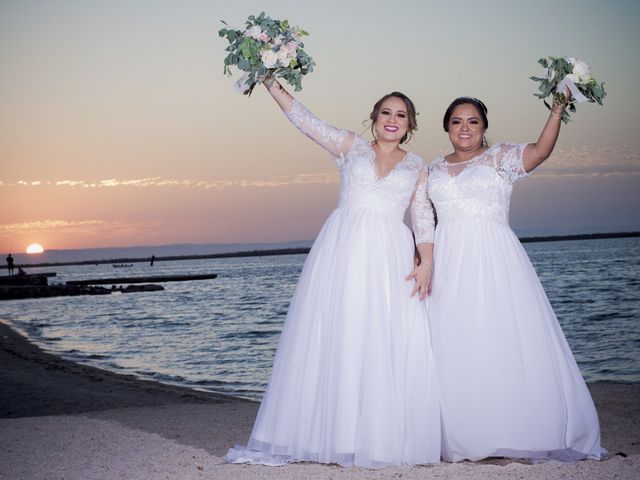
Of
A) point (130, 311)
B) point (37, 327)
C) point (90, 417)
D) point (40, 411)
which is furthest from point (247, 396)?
point (130, 311)

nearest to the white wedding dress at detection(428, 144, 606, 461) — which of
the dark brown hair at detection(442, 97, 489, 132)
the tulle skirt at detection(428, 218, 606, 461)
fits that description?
the tulle skirt at detection(428, 218, 606, 461)

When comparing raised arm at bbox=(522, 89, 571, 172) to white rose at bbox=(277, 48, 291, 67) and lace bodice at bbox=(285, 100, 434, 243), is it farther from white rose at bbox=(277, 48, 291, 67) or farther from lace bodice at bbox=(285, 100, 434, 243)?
white rose at bbox=(277, 48, 291, 67)

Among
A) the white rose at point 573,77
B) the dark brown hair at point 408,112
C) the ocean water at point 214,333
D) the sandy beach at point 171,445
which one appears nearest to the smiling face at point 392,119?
the dark brown hair at point 408,112

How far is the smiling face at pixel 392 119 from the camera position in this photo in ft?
18.2

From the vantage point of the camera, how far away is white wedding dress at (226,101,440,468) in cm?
508

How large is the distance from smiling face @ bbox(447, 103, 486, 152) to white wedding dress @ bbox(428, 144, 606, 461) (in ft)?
0.50

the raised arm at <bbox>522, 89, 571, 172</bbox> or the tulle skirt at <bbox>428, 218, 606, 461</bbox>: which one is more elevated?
the raised arm at <bbox>522, 89, 571, 172</bbox>

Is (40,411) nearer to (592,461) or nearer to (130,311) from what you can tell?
(592,461)

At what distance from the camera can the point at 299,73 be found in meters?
5.77

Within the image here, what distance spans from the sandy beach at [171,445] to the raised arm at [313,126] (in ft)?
7.69

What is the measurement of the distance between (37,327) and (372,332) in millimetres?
24295

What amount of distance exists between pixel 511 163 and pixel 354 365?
1.96 m

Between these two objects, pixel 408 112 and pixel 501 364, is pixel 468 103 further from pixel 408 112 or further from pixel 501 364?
pixel 501 364

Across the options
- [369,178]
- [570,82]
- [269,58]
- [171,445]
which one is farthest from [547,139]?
[171,445]
